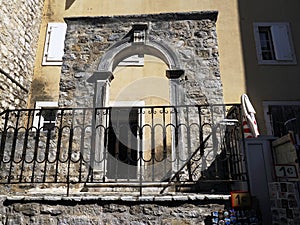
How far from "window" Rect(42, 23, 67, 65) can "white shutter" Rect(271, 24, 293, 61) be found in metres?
6.96

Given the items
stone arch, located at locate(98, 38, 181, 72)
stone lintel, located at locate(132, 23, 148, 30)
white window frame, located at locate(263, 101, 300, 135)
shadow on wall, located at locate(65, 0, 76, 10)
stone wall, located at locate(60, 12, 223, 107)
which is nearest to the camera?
Result: stone wall, located at locate(60, 12, 223, 107)

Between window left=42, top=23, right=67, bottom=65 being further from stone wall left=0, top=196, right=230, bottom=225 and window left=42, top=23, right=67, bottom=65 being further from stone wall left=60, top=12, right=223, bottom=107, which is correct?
stone wall left=0, top=196, right=230, bottom=225

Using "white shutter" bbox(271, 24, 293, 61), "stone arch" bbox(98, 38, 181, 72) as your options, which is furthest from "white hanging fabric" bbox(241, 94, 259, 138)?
"white shutter" bbox(271, 24, 293, 61)

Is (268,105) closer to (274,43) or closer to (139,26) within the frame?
(274,43)

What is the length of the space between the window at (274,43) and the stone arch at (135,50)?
4.12m

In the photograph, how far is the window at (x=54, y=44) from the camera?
804cm

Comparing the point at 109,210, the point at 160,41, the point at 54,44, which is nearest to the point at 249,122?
the point at 160,41

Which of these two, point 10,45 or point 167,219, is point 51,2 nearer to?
point 10,45

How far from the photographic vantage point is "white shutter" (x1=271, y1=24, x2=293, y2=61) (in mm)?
7812

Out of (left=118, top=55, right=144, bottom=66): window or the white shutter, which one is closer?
the white shutter

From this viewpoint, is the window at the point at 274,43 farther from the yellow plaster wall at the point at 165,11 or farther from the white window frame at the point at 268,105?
the white window frame at the point at 268,105

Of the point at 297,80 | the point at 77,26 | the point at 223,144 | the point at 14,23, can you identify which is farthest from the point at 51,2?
the point at 297,80

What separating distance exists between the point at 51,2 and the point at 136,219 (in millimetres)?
8516

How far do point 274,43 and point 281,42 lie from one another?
226 mm
